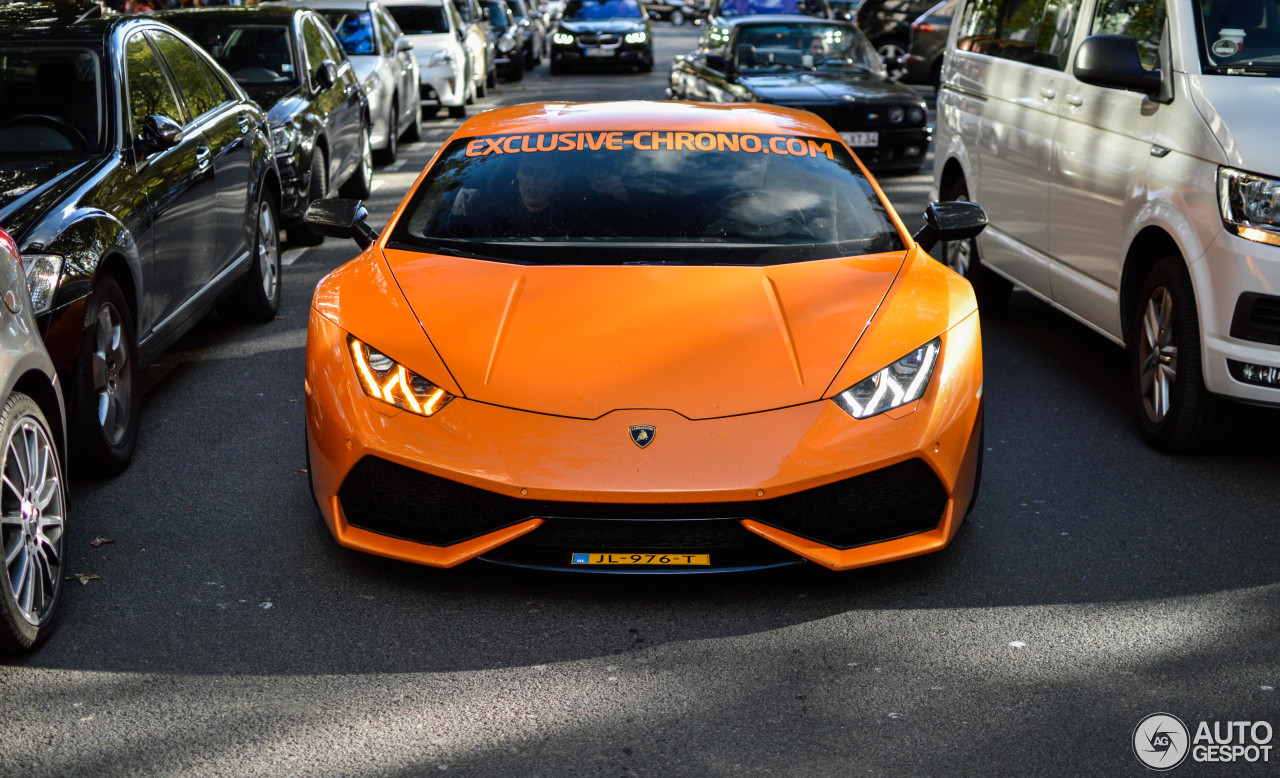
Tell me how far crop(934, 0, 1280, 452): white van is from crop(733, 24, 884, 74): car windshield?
674 centimetres

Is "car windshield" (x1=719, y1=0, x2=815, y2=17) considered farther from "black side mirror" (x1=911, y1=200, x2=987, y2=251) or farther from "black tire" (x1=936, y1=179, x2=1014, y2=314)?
"black side mirror" (x1=911, y1=200, x2=987, y2=251)

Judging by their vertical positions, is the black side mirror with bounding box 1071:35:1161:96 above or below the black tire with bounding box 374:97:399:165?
above

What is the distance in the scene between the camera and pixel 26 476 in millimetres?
3939

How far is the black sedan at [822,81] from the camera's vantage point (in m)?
13.3

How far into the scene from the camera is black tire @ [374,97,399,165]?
46.8 ft

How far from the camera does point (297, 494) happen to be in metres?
5.21

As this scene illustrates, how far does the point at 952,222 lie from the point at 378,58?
941cm

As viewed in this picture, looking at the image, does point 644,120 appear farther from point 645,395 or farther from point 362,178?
point 362,178

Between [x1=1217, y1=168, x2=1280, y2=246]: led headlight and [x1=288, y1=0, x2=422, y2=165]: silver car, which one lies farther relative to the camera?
[x1=288, y1=0, x2=422, y2=165]: silver car

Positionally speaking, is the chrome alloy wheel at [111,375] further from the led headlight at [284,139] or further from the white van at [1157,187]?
the white van at [1157,187]

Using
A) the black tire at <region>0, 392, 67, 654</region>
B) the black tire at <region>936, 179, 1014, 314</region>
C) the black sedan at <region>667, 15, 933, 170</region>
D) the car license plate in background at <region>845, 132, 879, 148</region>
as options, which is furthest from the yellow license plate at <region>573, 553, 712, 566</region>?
the car license plate in background at <region>845, 132, 879, 148</region>

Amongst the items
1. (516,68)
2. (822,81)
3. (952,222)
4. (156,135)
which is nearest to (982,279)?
(952,222)

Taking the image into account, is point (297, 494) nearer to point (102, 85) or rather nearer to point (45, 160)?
point (45, 160)

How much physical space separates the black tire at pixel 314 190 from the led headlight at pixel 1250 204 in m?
6.05
